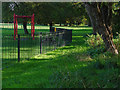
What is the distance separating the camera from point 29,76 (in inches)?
258

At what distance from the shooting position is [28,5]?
2500 cm

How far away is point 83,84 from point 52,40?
8.32 metres

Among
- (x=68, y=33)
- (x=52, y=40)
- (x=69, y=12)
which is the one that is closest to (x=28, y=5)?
(x=69, y=12)

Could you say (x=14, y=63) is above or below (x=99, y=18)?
below

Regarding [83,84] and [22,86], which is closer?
[83,84]

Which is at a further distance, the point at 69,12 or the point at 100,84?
the point at 69,12

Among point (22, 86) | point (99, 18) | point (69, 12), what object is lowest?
point (22, 86)

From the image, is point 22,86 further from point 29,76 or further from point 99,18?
point 99,18

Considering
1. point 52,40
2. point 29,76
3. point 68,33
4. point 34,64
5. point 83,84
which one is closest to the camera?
point 83,84

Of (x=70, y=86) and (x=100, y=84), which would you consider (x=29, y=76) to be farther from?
(x=100, y=84)

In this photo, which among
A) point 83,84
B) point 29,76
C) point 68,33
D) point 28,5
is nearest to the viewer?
point 83,84

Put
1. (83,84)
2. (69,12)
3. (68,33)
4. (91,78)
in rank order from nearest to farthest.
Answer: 1. (83,84)
2. (91,78)
3. (68,33)
4. (69,12)

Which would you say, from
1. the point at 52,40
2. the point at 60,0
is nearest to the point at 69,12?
the point at 60,0

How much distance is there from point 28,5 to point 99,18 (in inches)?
701
